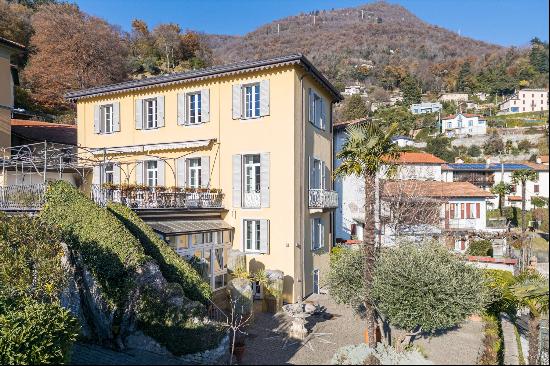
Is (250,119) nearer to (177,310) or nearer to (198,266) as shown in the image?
(198,266)

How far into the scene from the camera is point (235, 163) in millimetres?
18719

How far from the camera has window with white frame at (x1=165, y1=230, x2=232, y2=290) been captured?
14999mm

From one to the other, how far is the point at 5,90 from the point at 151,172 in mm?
8616

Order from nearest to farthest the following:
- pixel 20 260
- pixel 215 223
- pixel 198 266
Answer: pixel 20 260 < pixel 198 266 < pixel 215 223

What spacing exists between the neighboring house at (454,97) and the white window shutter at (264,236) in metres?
65.0

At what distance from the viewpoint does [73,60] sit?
47406 millimetres

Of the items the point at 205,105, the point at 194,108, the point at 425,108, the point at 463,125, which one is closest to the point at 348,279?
the point at 205,105

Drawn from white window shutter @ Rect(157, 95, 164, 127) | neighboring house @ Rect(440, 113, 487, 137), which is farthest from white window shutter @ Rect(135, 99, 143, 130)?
neighboring house @ Rect(440, 113, 487, 137)

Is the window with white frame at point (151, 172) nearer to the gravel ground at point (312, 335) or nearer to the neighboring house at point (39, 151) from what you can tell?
the neighboring house at point (39, 151)

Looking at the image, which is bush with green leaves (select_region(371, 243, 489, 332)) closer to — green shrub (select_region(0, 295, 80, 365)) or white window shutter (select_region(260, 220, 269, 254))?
green shrub (select_region(0, 295, 80, 365))

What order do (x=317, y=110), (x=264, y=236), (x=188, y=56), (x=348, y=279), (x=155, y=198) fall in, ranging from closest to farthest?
(x=348, y=279) < (x=155, y=198) < (x=264, y=236) < (x=317, y=110) < (x=188, y=56)

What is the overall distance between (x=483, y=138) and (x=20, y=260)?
4727 cm

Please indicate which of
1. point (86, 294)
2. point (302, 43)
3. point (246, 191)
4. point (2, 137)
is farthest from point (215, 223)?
point (302, 43)

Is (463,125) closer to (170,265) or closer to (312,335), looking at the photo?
(312,335)
